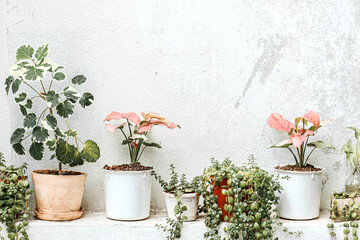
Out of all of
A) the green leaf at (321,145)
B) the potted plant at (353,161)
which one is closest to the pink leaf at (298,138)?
the green leaf at (321,145)

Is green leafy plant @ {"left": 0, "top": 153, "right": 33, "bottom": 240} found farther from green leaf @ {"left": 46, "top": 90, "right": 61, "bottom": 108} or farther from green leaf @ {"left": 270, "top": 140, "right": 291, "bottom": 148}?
green leaf @ {"left": 270, "top": 140, "right": 291, "bottom": 148}

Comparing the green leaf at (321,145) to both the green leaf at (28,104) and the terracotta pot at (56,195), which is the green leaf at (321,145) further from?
the green leaf at (28,104)

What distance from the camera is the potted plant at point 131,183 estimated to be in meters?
1.82

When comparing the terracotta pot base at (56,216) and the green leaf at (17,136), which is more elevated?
the green leaf at (17,136)

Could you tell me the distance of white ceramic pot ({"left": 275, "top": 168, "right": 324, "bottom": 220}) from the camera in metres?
1.84

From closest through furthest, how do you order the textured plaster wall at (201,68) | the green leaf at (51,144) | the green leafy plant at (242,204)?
the green leafy plant at (242,204) < the green leaf at (51,144) < the textured plaster wall at (201,68)

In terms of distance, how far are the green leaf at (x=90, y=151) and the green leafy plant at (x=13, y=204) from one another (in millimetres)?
275

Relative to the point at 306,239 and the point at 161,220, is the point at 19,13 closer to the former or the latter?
the point at 161,220

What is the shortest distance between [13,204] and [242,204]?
95cm

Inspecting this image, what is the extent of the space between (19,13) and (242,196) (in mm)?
1346

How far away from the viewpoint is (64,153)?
1818 mm

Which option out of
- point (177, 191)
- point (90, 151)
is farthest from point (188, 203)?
point (90, 151)

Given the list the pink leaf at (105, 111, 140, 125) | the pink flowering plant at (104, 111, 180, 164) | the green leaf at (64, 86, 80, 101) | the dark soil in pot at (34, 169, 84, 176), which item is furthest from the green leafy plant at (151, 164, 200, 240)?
the green leaf at (64, 86, 80, 101)

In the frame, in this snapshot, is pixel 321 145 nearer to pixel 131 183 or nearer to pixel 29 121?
pixel 131 183
